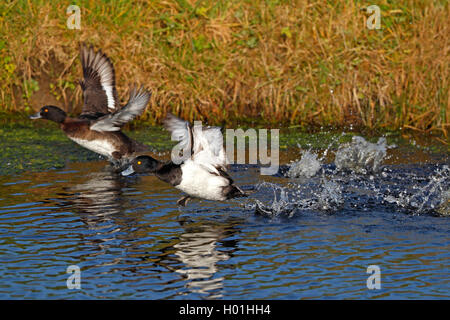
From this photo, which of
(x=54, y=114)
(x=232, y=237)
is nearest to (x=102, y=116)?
(x=54, y=114)

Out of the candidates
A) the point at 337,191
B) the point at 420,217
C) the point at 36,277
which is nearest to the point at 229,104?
the point at 337,191

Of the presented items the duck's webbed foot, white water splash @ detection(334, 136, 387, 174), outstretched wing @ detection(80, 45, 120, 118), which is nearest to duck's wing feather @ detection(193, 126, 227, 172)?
the duck's webbed foot

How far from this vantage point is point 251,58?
1317 centimetres

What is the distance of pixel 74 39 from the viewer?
13594 mm

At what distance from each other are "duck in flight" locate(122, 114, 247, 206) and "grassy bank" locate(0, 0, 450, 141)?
4.73m

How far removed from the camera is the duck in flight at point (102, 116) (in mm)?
10086

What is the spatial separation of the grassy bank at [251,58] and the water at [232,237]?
2.84 metres

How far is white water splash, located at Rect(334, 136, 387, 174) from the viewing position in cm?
1008

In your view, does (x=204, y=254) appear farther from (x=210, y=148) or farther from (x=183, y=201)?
(x=210, y=148)

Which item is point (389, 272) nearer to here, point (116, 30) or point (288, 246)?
point (288, 246)

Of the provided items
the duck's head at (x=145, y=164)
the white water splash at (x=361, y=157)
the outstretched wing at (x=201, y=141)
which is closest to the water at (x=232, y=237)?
the white water splash at (x=361, y=157)

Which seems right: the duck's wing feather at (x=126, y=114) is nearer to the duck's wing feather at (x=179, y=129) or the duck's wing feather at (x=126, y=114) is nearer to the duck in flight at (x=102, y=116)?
the duck in flight at (x=102, y=116)

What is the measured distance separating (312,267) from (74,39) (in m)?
8.65

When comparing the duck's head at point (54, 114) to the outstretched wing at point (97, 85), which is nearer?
the duck's head at point (54, 114)
